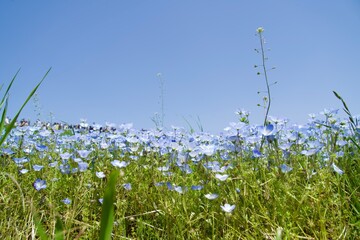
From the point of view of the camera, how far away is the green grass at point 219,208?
190 centimetres

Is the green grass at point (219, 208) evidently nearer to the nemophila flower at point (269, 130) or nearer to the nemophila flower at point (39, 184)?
the nemophila flower at point (39, 184)

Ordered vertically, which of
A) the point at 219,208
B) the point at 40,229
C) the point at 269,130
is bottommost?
the point at 40,229

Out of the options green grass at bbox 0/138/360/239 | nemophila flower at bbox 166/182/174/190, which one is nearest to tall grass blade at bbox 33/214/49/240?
green grass at bbox 0/138/360/239

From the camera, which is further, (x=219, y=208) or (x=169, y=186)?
(x=169, y=186)

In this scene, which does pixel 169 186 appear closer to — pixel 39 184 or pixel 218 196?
pixel 218 196

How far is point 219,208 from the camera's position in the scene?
7.06ft

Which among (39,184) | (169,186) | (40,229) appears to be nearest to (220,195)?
(169,186)

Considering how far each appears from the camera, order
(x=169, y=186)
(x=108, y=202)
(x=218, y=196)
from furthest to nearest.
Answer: (x=169, y=186) → (x=218, y=196) → (x=108, y=202)

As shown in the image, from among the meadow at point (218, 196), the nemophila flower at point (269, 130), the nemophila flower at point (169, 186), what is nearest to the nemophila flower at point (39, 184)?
the meadow at point (218, 196)

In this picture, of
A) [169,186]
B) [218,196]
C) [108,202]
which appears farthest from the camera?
[169,186]

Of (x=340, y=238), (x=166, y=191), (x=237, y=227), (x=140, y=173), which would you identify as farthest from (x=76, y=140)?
(x=340, y=238)

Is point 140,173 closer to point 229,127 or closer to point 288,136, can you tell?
point 229,127

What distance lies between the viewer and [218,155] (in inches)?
133

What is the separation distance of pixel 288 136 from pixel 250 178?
51 cm
